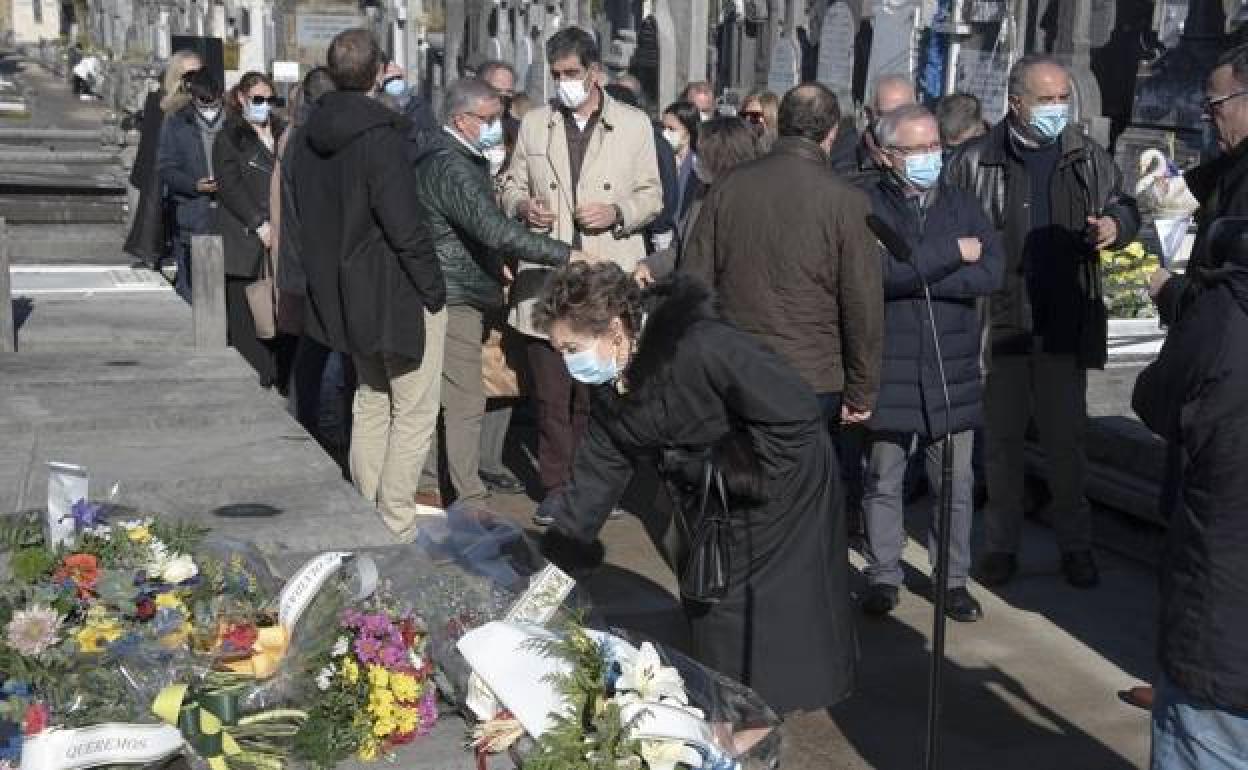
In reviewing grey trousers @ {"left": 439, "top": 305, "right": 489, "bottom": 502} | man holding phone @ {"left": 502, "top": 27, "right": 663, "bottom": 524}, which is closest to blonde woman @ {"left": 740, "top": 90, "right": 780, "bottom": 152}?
man holding phone @ {"left": 502, "top": 27, "right": 663, "bottom": 524}

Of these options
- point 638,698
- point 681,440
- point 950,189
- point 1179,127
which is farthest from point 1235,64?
point 1179,127

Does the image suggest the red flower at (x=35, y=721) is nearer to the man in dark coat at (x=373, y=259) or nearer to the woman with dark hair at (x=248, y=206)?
the man in dark coat at (x=373, y=259)

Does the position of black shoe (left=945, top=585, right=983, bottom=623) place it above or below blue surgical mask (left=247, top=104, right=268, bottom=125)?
below

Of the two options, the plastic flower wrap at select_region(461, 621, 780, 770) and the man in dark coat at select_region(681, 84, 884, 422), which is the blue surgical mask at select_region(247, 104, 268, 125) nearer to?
the man in dark coat at select_region(681, 84, 884, 422)

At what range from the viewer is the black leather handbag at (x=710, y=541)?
157 inches

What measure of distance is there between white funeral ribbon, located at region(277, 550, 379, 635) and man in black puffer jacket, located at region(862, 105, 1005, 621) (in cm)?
253

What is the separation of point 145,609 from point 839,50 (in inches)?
369

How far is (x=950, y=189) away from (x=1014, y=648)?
159cm

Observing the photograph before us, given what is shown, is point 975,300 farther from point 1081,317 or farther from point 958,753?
point 958,753

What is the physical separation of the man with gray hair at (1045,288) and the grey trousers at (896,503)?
17.7 inches

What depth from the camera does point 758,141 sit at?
737 centimetres

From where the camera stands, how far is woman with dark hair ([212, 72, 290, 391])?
8.88 metres

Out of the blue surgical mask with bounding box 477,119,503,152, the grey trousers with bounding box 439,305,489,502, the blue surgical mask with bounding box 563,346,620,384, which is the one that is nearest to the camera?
the blue surgical mask with bounding box 563,346,620,384

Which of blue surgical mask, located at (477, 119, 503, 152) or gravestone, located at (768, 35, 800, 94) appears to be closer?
blue surgical mask, located at (477, 119, 503, 152)
